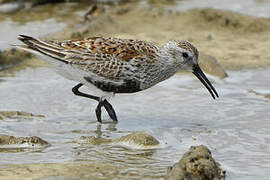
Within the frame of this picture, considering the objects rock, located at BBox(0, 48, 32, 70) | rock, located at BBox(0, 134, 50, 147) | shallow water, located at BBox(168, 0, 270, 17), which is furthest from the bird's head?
shallow water, located at BBox(168, 0, 270, 17)

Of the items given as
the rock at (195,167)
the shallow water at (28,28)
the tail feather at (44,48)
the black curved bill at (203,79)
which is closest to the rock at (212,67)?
the black curved bill at (203,79)

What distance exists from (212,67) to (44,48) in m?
3.55

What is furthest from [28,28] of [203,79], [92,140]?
[92,140]

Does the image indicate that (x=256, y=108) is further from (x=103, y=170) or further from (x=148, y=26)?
(x=148, y=26)

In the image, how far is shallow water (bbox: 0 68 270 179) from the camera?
22.1 feet

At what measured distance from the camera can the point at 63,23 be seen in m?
13.7

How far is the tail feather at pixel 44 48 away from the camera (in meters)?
Result: 8.31

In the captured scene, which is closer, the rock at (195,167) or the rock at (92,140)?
the rock at (195,167)

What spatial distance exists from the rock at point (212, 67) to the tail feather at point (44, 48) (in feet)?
10.7

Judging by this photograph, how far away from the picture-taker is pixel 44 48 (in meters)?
8.38

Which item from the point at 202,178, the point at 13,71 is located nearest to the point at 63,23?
the point at 13,71

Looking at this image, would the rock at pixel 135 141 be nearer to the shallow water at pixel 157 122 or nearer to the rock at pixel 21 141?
the shallow water at pixel 157 122

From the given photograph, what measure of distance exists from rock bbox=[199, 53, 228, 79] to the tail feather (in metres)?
3.27

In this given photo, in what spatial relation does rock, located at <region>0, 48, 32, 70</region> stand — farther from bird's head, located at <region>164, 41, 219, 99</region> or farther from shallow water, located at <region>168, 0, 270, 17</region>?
shallow water, located at <region>168, 0, 270, 17</region>
